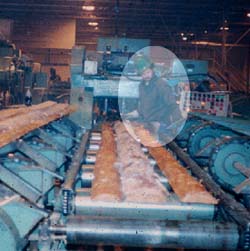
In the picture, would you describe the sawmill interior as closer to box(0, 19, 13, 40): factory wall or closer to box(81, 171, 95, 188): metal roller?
box(81, 171, 95, 188): metal roller

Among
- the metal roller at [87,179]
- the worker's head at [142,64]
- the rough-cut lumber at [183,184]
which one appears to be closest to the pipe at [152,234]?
the rough-cut lumber at [183,184]

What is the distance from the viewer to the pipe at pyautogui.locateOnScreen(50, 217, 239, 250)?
2.09 meters

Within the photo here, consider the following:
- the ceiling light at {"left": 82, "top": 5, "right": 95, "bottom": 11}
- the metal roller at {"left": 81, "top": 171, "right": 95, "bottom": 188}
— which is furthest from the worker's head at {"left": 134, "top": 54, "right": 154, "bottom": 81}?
the ceiling light at {"left": 82, "top": 5, "right": 95, "bottom": 11}

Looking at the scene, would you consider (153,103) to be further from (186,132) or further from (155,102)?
(186,132)

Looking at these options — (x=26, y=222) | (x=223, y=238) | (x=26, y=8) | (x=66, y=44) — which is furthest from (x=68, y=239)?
(x=66, y=44)

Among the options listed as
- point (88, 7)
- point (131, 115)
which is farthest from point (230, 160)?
point (88, 7)

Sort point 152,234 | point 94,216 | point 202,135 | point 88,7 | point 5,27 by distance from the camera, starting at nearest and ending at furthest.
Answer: point 152,234 → point 94,216 → point 202,135 → point 5,27 → point 88,7

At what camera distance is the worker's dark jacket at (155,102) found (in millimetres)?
6227

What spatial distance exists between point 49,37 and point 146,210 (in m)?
17.5

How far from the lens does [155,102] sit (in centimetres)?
627

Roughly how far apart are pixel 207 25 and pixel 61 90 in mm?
9314

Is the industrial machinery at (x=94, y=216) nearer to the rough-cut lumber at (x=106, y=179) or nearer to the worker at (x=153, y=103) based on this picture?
the rough-cut lumber at (x=106, y=179)

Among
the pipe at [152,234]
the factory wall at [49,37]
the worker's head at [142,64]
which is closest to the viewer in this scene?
the pipe at [152,234]

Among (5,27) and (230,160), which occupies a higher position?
(5,27)
